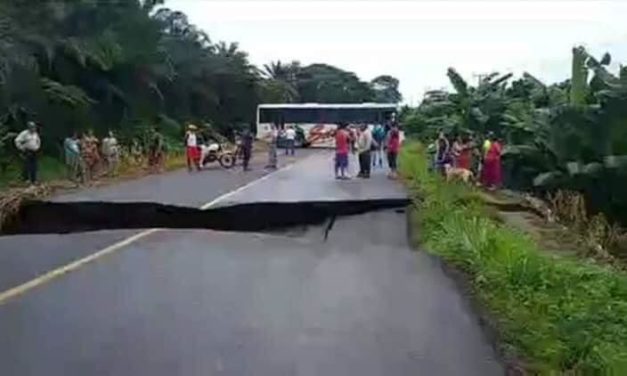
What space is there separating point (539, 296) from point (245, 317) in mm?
2585

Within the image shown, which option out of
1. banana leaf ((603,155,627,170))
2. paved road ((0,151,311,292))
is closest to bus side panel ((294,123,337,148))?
paved road ((0,151,311,292))

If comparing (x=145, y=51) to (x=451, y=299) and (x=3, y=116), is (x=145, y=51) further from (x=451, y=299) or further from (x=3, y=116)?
(x=451, y=299)

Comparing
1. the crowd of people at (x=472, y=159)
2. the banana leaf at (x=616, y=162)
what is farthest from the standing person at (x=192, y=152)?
the banana leaf at (x=616, y=162)

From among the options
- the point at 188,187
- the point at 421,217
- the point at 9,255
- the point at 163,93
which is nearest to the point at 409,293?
the point at 9,255

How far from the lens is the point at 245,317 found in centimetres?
809

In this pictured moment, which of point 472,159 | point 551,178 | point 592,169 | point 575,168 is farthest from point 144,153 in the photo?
point 592,169

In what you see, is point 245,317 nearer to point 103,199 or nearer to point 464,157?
point 103,199

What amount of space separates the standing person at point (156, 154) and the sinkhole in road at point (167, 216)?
13314mm

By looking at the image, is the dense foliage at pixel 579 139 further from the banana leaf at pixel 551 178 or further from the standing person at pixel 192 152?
the standing person at pixel 192 152

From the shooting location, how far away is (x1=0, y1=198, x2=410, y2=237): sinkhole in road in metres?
17.5

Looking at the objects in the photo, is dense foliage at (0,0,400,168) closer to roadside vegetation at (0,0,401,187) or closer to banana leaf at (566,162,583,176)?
roadside vegetation at (0,0,401,187)

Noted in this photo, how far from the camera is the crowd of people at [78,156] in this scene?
22.2m

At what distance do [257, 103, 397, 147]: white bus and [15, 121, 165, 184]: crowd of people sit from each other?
28342 millimetres

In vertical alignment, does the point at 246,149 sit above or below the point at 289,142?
above
